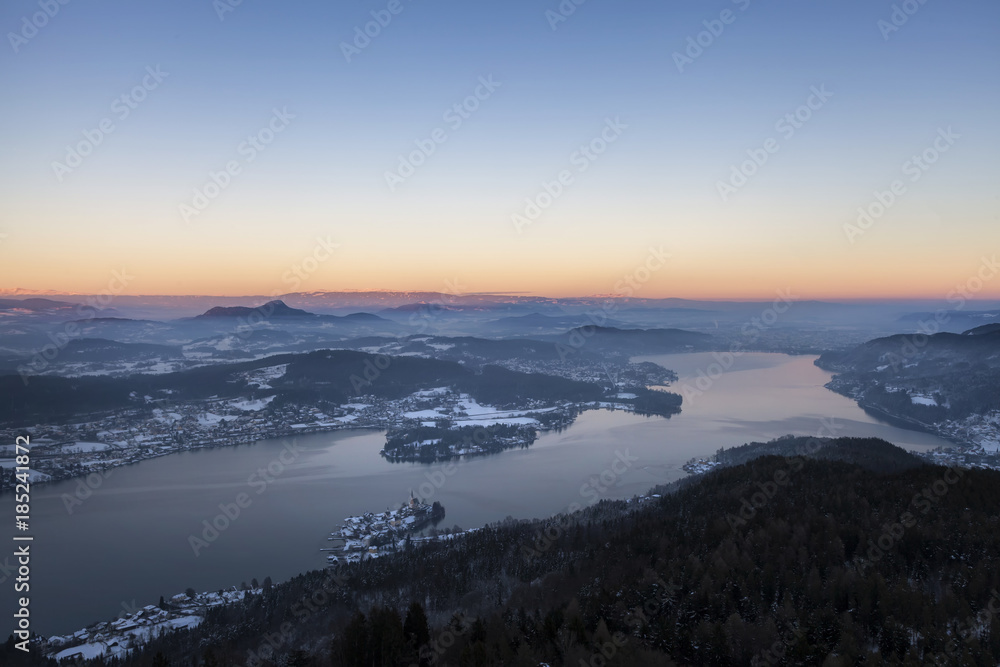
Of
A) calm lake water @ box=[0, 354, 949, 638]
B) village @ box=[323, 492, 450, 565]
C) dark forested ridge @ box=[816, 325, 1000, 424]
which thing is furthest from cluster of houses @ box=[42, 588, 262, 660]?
dark forested ridge @ box=[816, 325, 1000, 424]

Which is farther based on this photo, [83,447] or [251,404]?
[251,404]

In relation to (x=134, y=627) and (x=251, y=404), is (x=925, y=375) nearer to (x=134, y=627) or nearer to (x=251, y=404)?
(x=251, y=404)

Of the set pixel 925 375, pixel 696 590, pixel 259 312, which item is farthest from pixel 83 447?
pixel 259 312

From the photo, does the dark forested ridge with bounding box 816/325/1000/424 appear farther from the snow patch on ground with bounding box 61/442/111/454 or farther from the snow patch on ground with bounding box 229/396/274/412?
the snow patch on ground with bounding box 61/442/111/454

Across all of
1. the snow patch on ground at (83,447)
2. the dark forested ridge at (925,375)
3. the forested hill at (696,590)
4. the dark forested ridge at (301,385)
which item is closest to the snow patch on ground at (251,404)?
the dark forested ridge at (301,385)

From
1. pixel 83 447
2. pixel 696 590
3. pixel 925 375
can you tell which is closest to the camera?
pixel 696 590

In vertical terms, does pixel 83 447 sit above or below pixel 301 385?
below

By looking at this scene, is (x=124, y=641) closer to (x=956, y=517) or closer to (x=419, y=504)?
(x=419, y=504)

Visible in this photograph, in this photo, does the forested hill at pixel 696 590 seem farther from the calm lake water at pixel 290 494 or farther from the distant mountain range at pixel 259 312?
the distant mountain range at pixel 259 312
